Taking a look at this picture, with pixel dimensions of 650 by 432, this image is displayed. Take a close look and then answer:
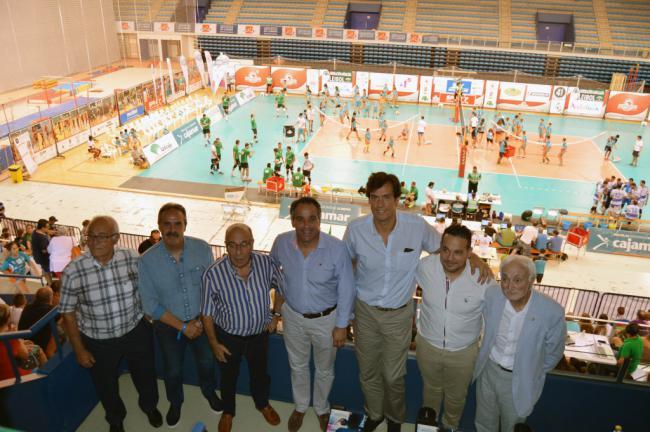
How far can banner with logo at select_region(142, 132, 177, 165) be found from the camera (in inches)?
844

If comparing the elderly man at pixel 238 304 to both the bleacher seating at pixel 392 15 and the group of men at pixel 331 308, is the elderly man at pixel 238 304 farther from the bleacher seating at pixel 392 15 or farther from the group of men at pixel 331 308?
the bleacher seating at pixel 392 15

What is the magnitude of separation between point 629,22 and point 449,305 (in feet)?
136

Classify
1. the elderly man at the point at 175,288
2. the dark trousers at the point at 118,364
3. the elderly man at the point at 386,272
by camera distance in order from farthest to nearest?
the dark trousers at the point at 118,364, the elderly man at the point at 175,288, the elderly man at the point at 386,272

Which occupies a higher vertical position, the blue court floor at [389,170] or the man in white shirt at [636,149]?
the man in white shirt at [636,149]

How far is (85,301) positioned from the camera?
4574 millimetres

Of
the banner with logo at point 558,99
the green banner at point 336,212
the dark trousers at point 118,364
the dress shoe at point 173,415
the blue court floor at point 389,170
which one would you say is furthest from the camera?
the banner with logo at point 558,99

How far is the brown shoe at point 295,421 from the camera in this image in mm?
5082

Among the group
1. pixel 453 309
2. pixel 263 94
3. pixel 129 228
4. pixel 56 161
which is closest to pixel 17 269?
pixel 129 228

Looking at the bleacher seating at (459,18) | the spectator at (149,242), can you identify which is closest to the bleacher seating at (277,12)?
the bleacher seating at (459,18)

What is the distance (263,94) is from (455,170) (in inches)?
668

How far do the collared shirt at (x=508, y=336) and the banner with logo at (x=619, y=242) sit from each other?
1203cm

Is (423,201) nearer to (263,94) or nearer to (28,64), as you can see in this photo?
(263,94)

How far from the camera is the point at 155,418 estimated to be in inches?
204

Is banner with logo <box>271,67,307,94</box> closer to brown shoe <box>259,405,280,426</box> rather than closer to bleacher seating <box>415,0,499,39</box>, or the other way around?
bleacher seating <box>415,0,499,39</box>
